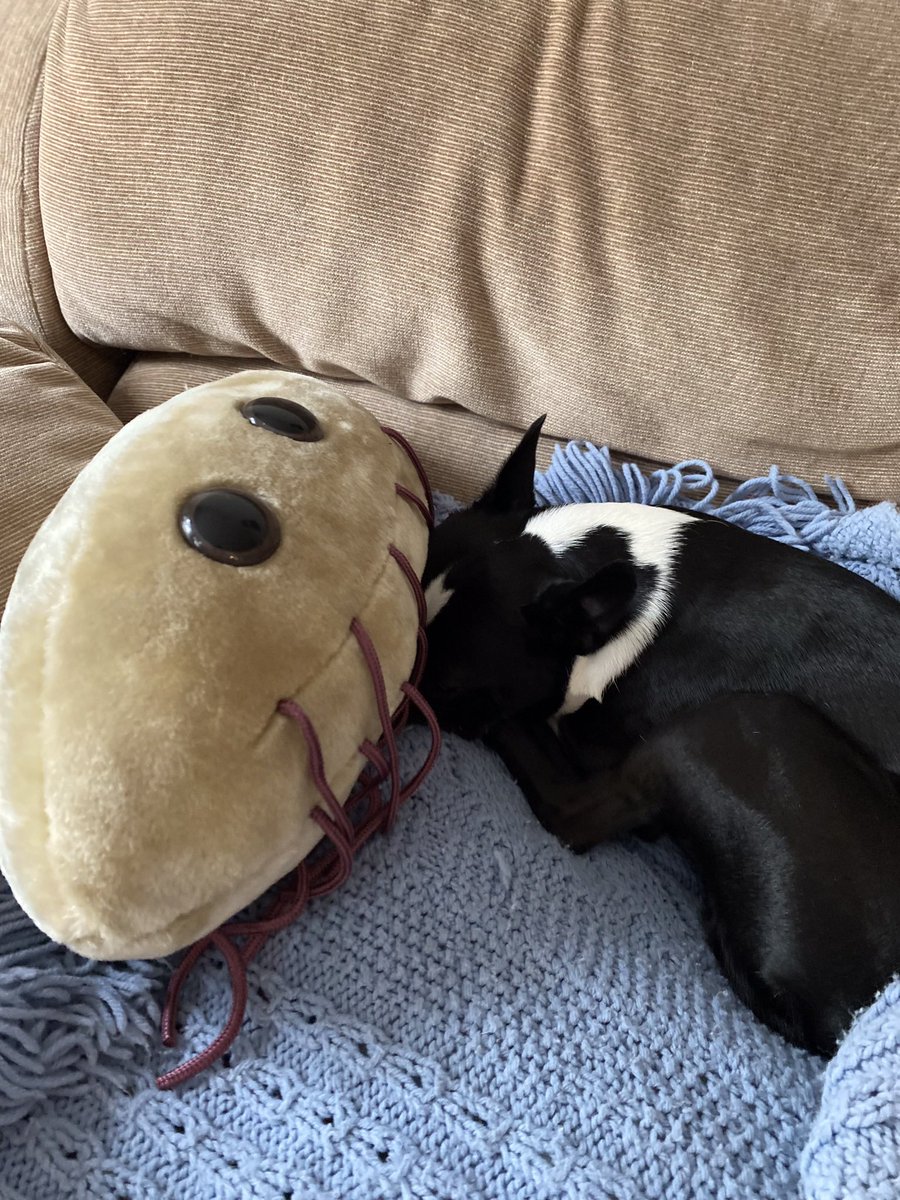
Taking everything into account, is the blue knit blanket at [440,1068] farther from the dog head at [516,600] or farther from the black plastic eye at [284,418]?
the black plastic eye at [284,418]

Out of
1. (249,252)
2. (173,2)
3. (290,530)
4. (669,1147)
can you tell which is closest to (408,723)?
(290,530)

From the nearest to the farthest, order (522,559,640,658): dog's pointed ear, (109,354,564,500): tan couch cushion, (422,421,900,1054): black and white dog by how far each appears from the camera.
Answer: (422,421,900,1054): black and white dog
(522,559,640,658): dog's pointed ear
(109,354,564,500): tan couch cushion

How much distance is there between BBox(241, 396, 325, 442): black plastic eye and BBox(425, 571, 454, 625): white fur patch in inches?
11.5

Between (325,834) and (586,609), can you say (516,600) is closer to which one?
(586,609)

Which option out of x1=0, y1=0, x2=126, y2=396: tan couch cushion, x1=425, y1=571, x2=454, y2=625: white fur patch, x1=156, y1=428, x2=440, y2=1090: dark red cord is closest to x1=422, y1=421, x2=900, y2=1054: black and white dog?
x1=425, y1=571, x2=454, y2=625: white fur patch

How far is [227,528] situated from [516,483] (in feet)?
1.71

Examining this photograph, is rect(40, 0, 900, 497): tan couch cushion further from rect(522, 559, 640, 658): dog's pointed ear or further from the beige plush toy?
the beige plush toy

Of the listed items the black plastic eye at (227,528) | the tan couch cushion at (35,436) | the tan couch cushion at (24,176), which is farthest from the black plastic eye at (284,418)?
the tan couch cushion at (24,176)

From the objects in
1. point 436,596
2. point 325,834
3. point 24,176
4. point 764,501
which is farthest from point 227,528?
point 24,176

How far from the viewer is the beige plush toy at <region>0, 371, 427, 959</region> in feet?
2.17

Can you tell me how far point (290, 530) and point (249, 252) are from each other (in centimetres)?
57

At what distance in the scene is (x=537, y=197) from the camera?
1.08 m

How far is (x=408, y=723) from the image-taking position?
3.19 ft

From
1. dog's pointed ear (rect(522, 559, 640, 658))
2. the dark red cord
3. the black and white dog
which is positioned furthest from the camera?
dog's pointed ear (rect(522, 559, 640, 658))
